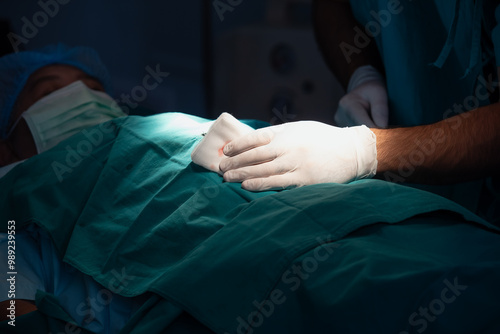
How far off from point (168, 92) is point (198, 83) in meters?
0.25

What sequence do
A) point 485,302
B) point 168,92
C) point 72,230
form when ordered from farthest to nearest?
point 168,92
point 72,230
point 485,302

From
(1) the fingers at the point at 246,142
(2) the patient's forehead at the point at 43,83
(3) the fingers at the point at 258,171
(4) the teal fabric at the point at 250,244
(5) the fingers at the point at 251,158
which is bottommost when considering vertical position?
(4) the teal fabric at the point at 250,244

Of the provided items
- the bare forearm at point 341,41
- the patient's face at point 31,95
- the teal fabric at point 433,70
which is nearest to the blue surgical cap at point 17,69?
the patient's face at point 31,95

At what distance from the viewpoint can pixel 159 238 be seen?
1188 mm

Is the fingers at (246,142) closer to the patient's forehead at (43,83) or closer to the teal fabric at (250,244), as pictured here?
the teal fabric at (250,244)

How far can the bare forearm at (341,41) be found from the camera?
6.72 ft

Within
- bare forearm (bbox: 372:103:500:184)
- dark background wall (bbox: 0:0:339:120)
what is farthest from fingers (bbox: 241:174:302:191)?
dark background wall (bbox: 0:0:339:120)

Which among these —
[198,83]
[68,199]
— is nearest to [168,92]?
[198,83]

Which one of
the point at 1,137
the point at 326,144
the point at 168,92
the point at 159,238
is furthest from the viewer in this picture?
the point at 168,92

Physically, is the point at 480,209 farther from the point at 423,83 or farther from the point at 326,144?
the point at 326,144

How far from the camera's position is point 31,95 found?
2.16 metres

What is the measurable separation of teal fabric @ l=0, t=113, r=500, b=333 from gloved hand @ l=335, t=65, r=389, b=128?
1.96ft

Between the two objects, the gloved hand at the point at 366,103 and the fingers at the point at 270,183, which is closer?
the fingers at the point at 270,183

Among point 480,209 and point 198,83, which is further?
point 198,83
